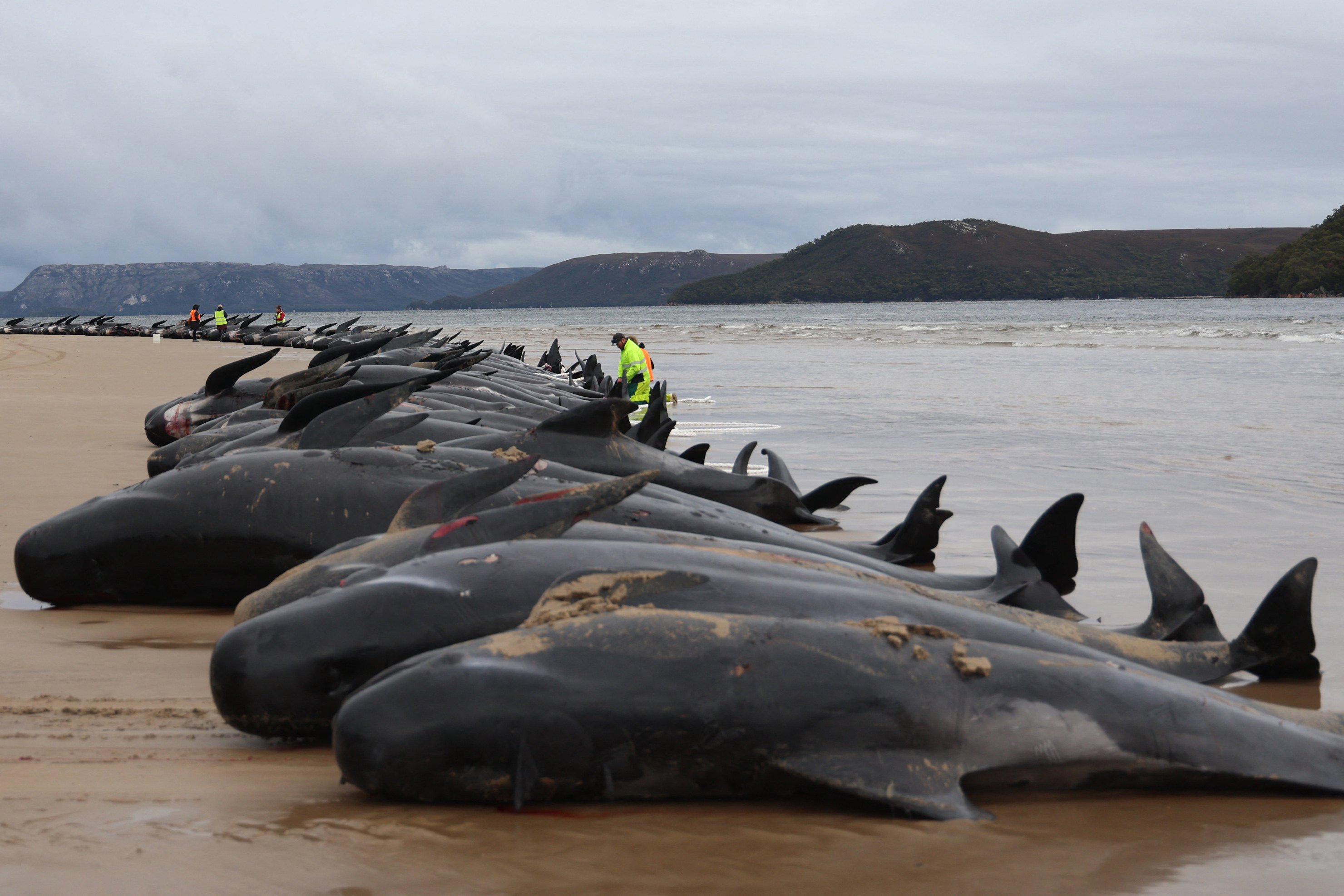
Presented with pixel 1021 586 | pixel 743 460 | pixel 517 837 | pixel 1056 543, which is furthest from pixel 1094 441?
pixel 517 837

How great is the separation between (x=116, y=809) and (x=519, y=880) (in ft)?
3.57

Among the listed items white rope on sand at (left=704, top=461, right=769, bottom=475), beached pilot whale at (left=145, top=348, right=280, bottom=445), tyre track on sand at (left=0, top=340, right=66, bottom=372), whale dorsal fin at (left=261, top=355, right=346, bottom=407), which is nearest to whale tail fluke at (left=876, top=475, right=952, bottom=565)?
white rope on sand at (left=704, top=461, right=769, bottom=475)

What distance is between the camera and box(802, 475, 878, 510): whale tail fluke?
7410 millimetres

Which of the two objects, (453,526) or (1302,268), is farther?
(1302,268)

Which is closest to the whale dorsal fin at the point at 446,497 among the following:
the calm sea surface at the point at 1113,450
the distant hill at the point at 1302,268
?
the calm sea surface at the point at 1113,450

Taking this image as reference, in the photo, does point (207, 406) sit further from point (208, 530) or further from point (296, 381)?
point (208, 530)

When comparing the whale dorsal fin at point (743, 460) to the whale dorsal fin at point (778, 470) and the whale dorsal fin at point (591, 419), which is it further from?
the whale dorsal fin at point (591, 419)

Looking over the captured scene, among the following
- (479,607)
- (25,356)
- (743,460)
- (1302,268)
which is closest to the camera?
(479,607)

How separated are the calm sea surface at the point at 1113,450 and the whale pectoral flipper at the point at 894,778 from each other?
46 centimetres

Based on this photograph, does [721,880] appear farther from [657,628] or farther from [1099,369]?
[1099,369]

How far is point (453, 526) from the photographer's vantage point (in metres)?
3.67

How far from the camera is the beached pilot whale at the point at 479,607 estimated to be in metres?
3.23

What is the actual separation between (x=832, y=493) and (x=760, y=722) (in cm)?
477

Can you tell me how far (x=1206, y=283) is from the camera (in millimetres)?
138125
